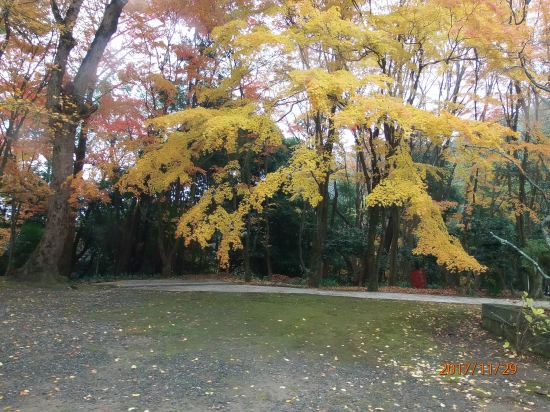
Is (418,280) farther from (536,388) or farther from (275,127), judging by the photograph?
(536,388)

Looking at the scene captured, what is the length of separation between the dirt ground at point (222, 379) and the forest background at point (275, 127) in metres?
1.54

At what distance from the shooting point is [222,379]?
12.1ft

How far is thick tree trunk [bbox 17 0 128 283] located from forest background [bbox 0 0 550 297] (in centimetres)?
4

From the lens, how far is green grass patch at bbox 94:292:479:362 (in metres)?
4.71

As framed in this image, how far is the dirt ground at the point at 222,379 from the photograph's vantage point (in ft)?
10.4

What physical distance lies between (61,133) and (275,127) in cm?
493

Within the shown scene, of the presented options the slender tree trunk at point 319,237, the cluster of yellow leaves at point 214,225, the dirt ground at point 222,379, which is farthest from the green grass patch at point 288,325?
the slender tree trunk at point 319,237

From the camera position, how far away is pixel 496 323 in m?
5.66

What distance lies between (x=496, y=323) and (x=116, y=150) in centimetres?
1094

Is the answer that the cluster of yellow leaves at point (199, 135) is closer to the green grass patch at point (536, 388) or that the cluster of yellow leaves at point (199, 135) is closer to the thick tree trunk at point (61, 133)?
the thick tree trunk at point (61, 133)

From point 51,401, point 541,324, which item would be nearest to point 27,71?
point 51,401

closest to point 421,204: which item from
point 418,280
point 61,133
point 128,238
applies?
point 418,280
